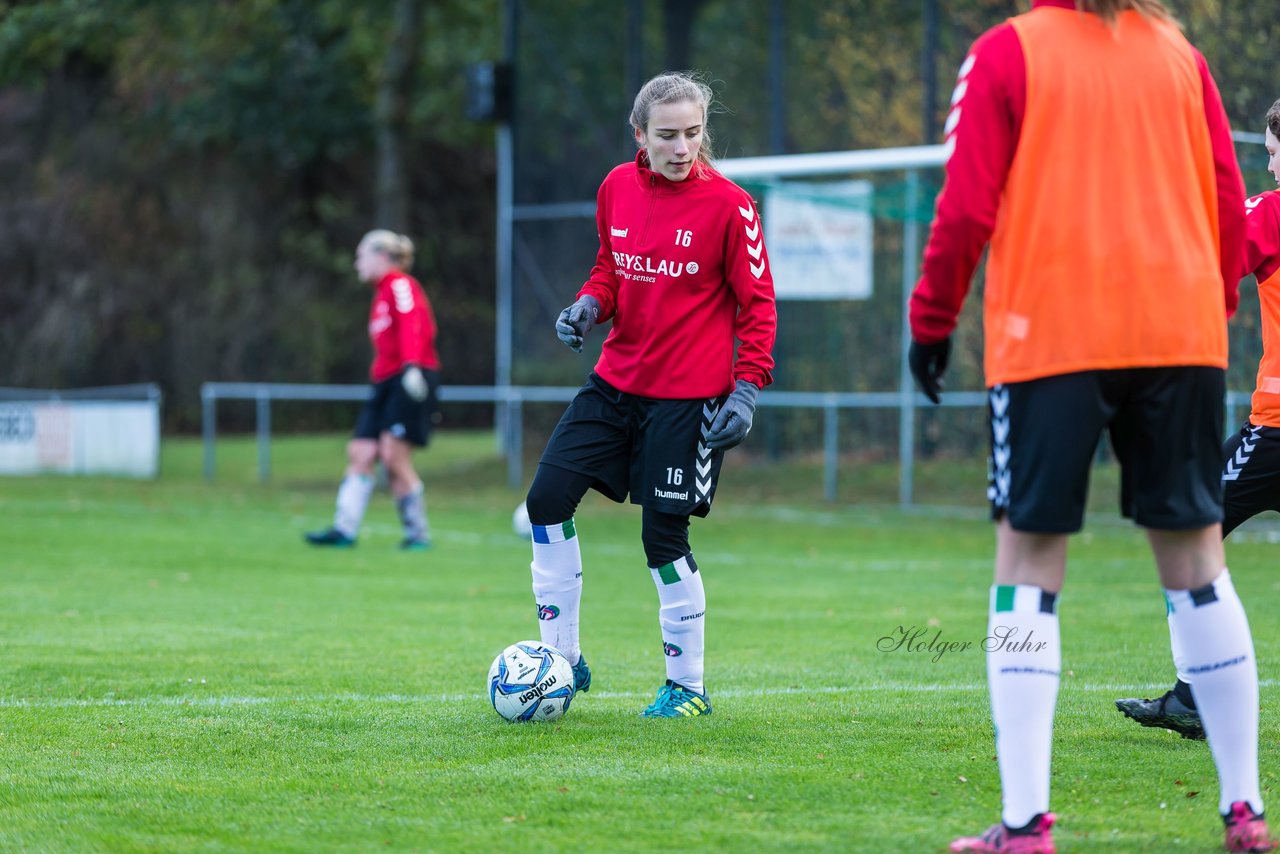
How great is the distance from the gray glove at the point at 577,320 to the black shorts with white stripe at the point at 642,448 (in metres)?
0.19

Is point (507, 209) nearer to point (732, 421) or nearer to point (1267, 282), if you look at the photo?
point (732, 421)

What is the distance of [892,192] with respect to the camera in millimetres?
15430

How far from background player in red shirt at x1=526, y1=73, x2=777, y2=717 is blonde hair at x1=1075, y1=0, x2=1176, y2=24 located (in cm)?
184

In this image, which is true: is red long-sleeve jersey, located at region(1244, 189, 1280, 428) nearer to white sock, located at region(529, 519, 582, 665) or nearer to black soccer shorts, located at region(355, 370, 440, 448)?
white sock, located at region(529, 519, 582, 665)

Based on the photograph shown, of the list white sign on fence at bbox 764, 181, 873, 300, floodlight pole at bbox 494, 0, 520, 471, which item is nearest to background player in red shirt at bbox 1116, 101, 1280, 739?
white sign on fence at bbox 764, 181, 873, 300

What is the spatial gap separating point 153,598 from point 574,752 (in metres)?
5.09

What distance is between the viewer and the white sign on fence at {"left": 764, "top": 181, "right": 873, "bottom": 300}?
57.8 feet

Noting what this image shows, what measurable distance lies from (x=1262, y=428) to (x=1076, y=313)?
2.21 m

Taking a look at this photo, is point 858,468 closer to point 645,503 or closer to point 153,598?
point 153,598

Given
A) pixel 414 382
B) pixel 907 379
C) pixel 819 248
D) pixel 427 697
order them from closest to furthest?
pixel 427 697 < pixel 414 382 < pixel 907 379 < pixel 819 248

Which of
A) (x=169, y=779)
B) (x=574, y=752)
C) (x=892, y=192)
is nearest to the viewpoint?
(x=169, y=779)

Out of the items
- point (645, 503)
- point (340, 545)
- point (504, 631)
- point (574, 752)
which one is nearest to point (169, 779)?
point (574, 752)

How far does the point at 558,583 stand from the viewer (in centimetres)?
568
